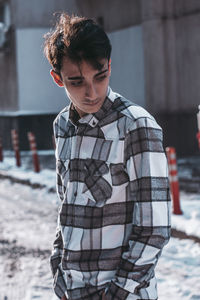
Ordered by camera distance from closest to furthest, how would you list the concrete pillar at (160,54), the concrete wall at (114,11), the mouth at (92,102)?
the mouth at (92,102) < the concrete pillar at (160,54) < the concrete wall at (114,11)

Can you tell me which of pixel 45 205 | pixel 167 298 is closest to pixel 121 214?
pixel 167 298

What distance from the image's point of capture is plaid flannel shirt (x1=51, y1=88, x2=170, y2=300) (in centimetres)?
164

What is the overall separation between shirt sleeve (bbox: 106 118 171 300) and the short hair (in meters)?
0.24

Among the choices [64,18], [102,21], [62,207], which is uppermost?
[102,21]

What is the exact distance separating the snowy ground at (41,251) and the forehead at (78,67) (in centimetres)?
317

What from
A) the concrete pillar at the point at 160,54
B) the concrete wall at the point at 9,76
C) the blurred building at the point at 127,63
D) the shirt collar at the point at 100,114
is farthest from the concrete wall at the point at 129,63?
the shirt collar at the point at 100,114

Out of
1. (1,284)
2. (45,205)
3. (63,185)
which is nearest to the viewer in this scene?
(63,185)

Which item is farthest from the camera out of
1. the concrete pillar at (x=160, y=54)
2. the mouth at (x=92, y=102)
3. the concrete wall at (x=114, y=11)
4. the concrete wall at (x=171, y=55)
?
the concrete wall at (x=114, y=11)

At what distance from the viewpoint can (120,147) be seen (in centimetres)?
170

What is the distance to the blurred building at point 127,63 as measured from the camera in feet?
48.6

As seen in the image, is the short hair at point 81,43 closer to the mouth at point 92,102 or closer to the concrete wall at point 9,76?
the mouth at point 92,102

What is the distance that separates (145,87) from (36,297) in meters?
11.4

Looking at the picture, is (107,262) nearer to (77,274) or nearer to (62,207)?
(77,274)

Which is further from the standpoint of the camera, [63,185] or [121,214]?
[63,185]
